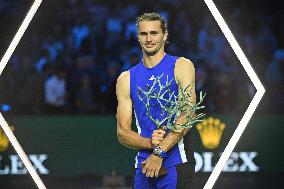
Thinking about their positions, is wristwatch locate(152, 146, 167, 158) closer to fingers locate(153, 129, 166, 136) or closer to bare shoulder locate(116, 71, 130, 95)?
fingers locate(153, 129, 166, 136)

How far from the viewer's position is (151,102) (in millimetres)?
5367

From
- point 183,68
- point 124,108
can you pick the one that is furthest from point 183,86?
point 124,108

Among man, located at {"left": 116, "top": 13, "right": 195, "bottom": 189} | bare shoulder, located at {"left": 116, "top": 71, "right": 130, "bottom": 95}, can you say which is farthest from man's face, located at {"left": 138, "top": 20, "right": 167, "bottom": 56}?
bare shoulder, located at {"left": 116, "top": 71, "right": 130, "bottom": 95}

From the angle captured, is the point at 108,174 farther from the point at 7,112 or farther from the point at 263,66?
the point at 263,66

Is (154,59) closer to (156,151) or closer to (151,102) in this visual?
(151,102)

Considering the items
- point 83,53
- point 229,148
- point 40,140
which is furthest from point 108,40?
point 229,148

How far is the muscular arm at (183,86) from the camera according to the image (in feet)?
17.1

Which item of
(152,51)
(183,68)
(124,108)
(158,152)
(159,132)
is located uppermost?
(152,51)

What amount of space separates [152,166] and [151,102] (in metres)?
0.38

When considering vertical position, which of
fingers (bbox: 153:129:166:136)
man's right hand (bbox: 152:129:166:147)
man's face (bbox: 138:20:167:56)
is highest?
man's face (bbox: 138:20:167:56)

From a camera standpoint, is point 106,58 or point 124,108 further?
point 106,58

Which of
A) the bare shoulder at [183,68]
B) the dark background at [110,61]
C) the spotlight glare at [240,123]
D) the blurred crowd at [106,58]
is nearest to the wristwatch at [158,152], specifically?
the bare shoulder at [183,68]

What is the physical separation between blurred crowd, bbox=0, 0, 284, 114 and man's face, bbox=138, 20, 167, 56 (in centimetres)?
483

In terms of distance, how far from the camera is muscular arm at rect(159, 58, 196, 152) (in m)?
5.22
